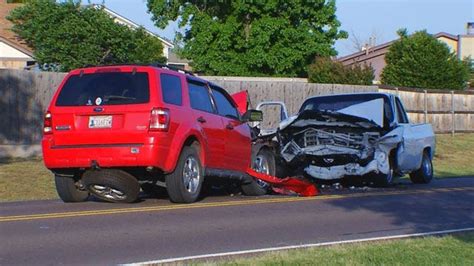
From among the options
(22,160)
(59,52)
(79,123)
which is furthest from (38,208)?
(59,52)

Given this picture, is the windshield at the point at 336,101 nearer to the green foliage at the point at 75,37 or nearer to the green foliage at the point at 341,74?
the green foliage at the point at 75,37

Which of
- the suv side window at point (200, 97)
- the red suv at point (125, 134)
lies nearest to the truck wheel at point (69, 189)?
the red suv at point (125, 134)

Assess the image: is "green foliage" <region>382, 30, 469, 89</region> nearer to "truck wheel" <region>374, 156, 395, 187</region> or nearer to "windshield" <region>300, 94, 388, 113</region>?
"windshield" <region>300, 94, 388, 113</region>

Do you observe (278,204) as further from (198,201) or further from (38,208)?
(38,208)

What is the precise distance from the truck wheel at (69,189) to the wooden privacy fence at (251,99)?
8030 millimetres

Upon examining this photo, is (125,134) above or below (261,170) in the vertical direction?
above

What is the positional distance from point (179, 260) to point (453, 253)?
276cm

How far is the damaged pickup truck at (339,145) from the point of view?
51.1ft

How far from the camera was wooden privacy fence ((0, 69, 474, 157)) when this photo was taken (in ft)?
66.6

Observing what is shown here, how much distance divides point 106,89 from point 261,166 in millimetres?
3922

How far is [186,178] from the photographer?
1209 cm

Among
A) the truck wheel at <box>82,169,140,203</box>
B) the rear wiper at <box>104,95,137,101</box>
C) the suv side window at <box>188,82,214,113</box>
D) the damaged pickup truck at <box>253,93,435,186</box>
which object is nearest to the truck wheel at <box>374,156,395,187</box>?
the damaged pickup truck at <box>253,93,435,186</box>

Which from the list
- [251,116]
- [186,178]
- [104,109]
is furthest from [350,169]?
[104,109]

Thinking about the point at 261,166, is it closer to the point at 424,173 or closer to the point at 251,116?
the point at 251,116
